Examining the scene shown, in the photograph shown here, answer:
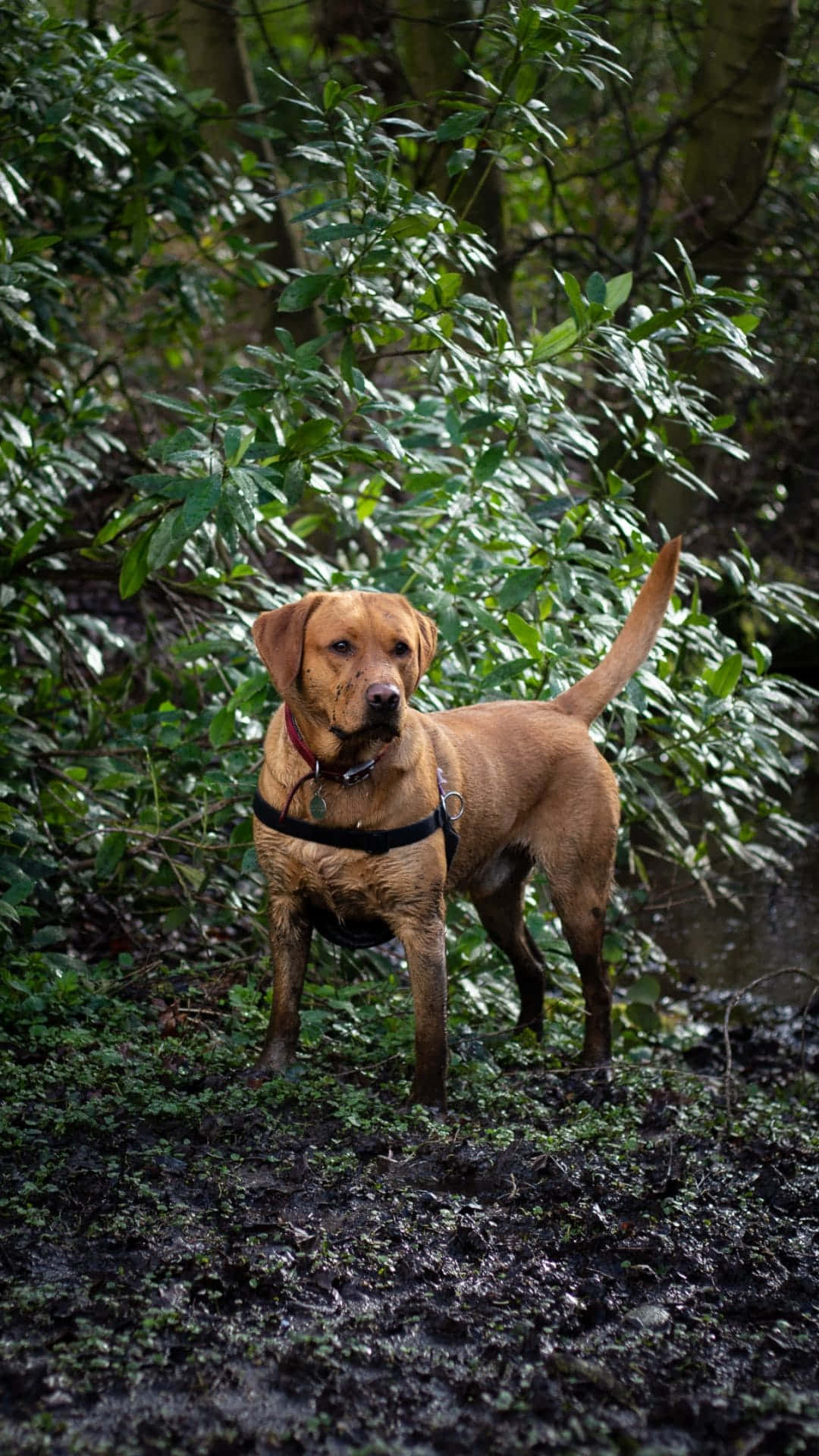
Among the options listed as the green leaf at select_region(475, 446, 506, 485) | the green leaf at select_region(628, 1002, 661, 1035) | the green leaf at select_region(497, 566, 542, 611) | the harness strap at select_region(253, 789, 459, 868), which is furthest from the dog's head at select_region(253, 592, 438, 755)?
the green leaf at select_region(628, 1002, 661, 1035)

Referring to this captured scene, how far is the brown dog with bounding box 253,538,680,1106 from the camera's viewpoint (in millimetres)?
3768

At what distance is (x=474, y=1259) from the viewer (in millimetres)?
3100

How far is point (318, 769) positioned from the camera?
3.85 meters

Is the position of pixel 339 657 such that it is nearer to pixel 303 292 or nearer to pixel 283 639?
pixel 283 639

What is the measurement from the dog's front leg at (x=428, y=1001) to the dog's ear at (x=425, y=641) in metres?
0.74

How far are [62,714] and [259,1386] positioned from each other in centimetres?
426

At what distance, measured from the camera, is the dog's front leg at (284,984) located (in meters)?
4.16

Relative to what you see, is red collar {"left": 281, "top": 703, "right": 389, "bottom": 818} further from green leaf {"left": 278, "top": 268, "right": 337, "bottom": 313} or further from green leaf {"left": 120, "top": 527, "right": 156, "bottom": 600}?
green leaf {"left": 278, "top": 268, "right": 337, "bottom": 313}

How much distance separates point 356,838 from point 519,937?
157 centimetres

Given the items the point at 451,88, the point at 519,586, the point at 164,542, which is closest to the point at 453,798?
the point at 519,586

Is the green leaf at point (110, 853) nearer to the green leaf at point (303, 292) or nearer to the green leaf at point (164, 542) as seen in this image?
the green leaf at point (164, 542)

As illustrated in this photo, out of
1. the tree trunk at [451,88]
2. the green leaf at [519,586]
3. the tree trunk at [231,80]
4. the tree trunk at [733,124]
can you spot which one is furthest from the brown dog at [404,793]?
the tree trunk at [733,124]

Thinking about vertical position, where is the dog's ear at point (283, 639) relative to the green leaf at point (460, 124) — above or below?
below

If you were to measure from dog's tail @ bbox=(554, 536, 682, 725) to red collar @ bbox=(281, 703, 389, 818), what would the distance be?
49.3 inches
